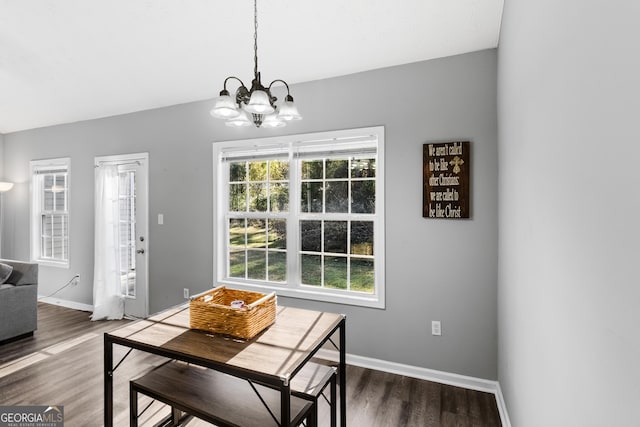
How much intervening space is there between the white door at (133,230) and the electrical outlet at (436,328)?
3.37 m

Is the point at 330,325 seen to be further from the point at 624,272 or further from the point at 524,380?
the point at 624,272

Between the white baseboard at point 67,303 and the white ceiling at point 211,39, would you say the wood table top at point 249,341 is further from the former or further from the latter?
the white baseboard at point 67,303

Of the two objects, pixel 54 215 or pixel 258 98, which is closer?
pixel 258 98

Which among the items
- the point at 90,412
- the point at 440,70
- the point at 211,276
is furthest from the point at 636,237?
the point at 211,276

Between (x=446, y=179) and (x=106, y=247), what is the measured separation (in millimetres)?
4176

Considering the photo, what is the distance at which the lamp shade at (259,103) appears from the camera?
1.56m

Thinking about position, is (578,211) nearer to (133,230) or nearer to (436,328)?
(436,328)

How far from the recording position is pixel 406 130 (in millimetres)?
2762

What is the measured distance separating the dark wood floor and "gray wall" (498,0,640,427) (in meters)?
0.78

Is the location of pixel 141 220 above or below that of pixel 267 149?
below

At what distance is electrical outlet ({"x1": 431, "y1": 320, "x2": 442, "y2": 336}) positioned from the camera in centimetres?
267

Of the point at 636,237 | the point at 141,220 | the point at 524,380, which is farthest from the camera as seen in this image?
the point at 141,220

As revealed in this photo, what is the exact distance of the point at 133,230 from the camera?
4.23m

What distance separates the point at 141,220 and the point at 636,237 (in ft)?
14.8
